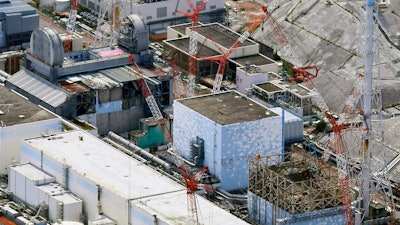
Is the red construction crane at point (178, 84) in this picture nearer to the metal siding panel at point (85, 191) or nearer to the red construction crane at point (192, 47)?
the red construction crane at point (192, 47)

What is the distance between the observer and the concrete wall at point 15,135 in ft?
409

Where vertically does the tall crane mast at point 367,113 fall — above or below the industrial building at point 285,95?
above

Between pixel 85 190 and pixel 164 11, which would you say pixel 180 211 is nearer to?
pixel 85 190

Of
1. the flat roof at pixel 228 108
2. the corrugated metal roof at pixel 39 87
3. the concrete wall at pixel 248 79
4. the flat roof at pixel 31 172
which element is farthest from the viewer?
the concrete wall at pixel 248 79

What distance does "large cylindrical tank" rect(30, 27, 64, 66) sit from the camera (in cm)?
13162

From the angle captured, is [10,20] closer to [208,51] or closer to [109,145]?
[208,51]

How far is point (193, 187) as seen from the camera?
11225 cm

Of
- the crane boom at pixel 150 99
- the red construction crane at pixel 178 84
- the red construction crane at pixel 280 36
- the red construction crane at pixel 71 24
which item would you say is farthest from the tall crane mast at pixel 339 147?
the red construction crane at pixel 71 24

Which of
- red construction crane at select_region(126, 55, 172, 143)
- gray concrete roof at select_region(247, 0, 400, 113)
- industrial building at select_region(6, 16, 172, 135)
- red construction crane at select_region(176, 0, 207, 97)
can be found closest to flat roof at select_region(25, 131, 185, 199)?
industrial building at select_region(6, 16, 172, 135)

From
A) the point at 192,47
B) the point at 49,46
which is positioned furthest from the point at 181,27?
the point at 49,46

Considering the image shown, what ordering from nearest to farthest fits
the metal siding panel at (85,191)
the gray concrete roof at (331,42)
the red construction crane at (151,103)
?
the metal siding panel at (85,191)
the red construction crane at (151,103)
the gray concrete roof at (331,42)

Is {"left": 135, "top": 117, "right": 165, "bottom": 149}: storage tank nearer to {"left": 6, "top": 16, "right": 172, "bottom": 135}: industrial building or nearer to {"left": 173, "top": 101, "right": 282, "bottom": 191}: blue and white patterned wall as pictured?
{"left": 6, "top": 16, "right": 172, "bottom": 135}: industrial building

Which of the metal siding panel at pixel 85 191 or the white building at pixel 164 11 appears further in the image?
the white building at pixel 164 11

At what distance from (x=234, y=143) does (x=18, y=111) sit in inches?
610
